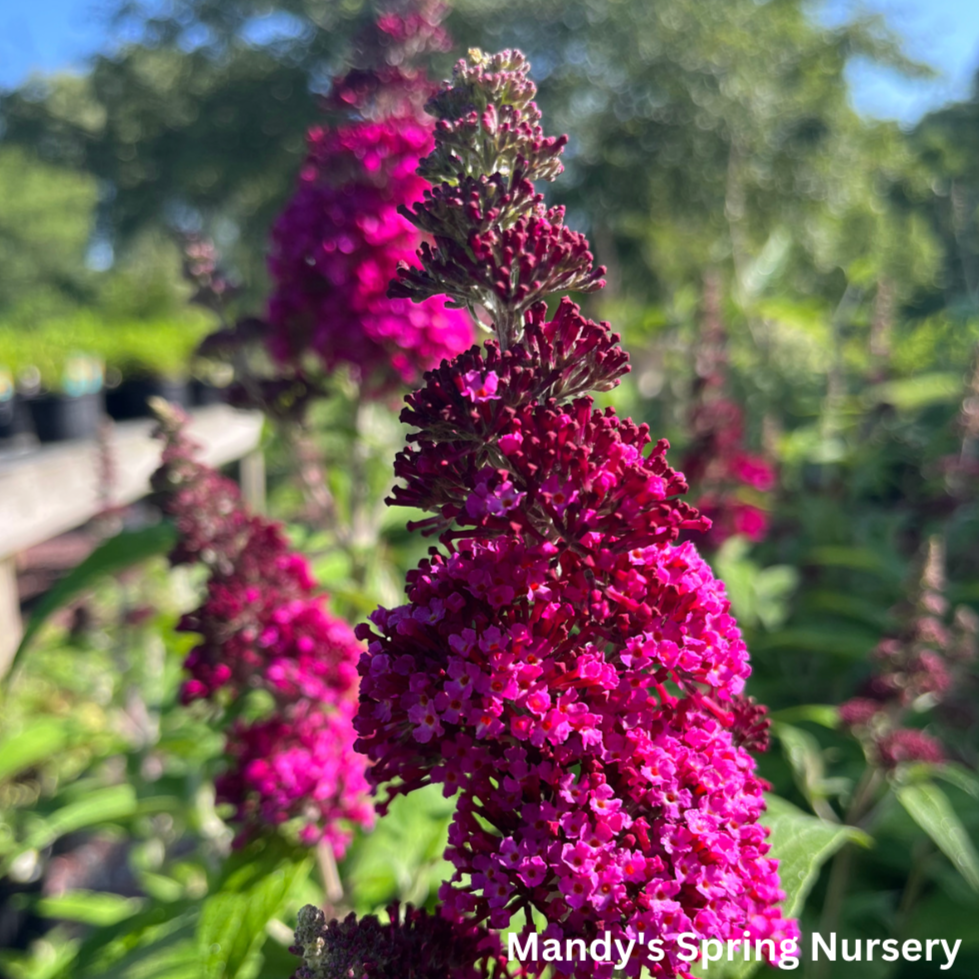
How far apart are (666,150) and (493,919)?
1227 centimetres

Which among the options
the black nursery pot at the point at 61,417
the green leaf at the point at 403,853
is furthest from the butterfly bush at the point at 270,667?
the black nursery pot at the point at 61,417

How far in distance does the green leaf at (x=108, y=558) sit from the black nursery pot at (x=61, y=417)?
4.03 meters

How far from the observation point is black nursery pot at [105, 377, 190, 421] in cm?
683

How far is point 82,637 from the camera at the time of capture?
319 centimetres

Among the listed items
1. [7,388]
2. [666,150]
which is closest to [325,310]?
[7,388]

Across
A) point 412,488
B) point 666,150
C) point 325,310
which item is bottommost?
point 412,488

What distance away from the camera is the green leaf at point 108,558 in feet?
5.58

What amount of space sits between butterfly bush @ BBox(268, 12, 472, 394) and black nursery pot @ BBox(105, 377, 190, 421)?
511 centimetres

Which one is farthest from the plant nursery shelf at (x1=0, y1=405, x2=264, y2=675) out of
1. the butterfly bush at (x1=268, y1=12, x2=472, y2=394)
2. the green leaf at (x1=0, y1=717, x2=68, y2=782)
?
the green leaf at (x1=0, y1=717, x2=68, y2=782)

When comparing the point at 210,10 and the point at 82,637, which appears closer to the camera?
the point at 82,637

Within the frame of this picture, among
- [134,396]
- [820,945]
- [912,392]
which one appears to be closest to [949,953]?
[820,945]

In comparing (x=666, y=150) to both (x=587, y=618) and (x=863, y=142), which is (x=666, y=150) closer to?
(x=863, y=142)

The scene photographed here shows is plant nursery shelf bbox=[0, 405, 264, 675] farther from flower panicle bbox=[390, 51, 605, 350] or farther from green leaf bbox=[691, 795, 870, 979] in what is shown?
green leaf bbox=[691, 795, 870, 979]

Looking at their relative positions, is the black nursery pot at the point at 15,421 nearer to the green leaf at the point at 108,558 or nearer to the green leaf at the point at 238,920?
the green leaf at the point at 108,558
